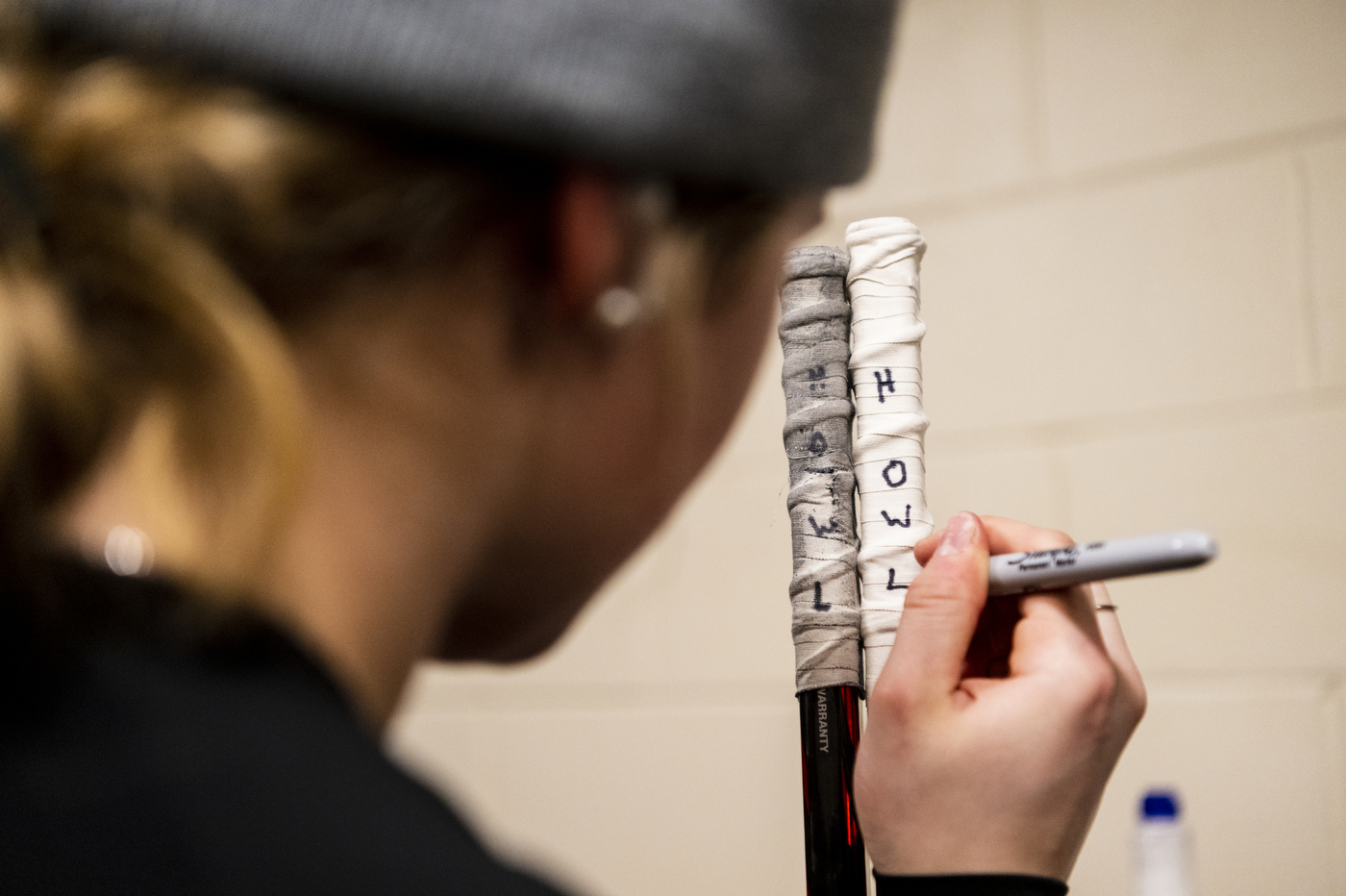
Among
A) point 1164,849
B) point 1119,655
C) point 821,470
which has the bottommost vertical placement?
point 1164,849

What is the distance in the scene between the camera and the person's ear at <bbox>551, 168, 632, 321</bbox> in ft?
0.94

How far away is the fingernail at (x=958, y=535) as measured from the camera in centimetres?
47

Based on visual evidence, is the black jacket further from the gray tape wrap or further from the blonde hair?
the gray tape wrap

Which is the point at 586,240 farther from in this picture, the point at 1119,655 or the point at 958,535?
the point at 1119,655

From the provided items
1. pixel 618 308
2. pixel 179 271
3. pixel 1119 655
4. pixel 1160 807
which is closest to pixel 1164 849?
pixel 1160 807

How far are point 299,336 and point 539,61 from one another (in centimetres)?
10

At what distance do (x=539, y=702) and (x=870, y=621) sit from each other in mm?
726

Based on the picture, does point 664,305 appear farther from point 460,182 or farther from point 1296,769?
point 1296,769

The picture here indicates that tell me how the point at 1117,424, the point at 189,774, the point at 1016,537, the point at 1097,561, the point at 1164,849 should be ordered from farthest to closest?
the point at 1117,424, the point at 1164,849, the point at 1016,537, the point at 1097,561, the point at 189,774

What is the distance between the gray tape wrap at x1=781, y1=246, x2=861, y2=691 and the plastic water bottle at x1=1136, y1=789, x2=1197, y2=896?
0.28 metres

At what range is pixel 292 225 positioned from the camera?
26cm

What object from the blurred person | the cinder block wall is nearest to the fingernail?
the blurred person

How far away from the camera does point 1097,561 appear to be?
1.41ft

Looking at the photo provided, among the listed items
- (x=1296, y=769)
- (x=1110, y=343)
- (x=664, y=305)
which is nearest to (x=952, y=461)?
(x=1110, y=343)
